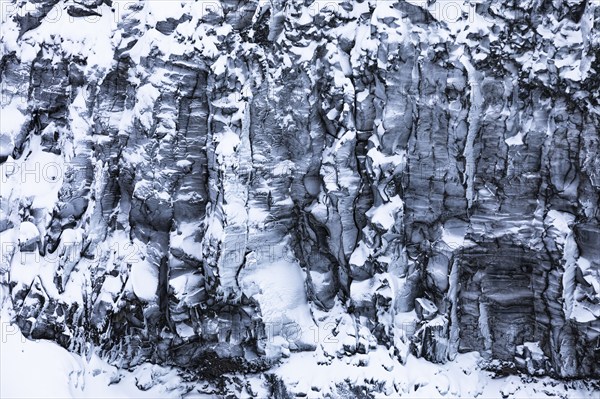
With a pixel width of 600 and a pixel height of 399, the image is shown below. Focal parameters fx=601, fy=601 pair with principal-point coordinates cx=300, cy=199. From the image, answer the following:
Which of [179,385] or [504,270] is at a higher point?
[504,270]

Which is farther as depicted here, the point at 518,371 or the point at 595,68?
the point at 518,371

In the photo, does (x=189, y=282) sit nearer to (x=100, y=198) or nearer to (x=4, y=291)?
(x=100, y=198)

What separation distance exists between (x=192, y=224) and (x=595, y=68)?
975 centimetres

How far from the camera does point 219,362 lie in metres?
14.2

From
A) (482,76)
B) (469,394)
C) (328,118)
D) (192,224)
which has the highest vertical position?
(482,76)

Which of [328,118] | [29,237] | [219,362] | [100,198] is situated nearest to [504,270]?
[328,118]

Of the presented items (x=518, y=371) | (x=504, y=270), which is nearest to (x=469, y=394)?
(x=518, y=371)

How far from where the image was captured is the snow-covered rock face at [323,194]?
13.6m

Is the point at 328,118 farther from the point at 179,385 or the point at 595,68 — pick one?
the point at 179,385

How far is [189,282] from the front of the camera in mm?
14164

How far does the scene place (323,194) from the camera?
562 inches

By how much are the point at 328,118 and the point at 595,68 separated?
233 inches

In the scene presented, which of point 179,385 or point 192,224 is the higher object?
point 192,224

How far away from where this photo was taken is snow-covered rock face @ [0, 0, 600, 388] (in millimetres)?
13578
